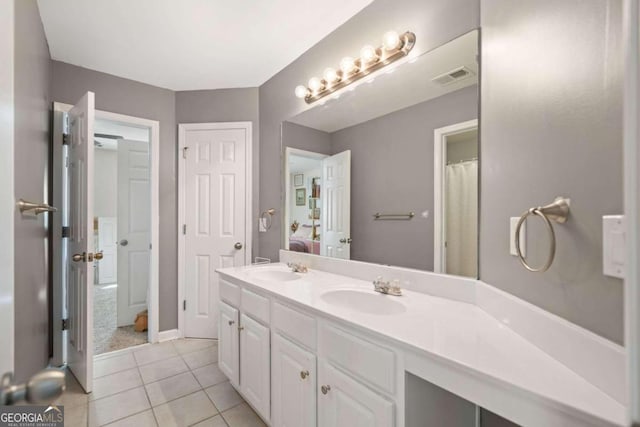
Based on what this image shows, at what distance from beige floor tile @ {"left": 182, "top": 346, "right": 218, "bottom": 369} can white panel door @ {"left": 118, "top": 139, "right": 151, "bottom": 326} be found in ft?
3.72

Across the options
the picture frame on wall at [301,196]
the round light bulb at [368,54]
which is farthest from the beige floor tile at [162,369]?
the round light bulb at [368,54]

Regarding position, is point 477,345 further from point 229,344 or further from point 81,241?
point 81,241

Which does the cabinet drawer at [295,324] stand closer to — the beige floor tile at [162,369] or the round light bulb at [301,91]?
the beige floor tile at [162,369]

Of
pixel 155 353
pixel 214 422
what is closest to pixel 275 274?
pixel 214 422

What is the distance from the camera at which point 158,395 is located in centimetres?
190

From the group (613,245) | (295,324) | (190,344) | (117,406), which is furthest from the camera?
(190,344)

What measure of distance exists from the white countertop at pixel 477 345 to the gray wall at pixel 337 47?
1.22m

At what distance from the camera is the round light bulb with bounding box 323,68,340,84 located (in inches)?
74.2

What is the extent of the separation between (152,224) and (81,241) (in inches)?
28.3

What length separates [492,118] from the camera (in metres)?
1.13

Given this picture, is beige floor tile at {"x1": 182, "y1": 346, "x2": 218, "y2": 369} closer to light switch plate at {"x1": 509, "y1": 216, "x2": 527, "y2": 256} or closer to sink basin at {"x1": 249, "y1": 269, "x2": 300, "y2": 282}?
sink basin at {"x1": 249, "y1": 269, "x2": 300, "y2": 282}

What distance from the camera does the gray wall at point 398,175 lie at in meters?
1.41

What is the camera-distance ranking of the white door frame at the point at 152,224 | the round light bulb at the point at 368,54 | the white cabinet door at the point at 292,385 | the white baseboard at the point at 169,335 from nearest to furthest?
the white cabinet door at the point at 292,385 → the round light bulb at the point at 368,54 → the white door frame at the point at 152,224 → the white baseboard at the point at 169,335

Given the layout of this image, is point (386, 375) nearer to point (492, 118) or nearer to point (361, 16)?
point (492, 118)
